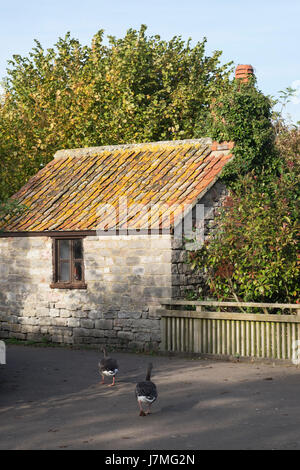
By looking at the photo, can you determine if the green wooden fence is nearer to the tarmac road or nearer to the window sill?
the tarmac road

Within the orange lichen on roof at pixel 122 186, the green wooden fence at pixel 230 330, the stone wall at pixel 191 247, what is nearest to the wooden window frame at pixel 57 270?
the orange lichen on roof at pixel 122 186

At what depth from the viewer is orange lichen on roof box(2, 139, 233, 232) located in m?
17.9

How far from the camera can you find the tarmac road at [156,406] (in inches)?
345

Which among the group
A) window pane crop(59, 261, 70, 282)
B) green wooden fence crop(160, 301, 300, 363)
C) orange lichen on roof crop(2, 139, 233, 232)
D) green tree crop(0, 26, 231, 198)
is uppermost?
green tree crop(0, 26, 231, 198)

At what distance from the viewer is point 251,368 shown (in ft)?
47.2

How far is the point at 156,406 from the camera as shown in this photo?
1099cm

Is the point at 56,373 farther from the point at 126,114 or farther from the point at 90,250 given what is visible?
the point at 126,114

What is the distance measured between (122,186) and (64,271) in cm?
292

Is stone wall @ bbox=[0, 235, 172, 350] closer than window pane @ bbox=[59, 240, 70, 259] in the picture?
Yes

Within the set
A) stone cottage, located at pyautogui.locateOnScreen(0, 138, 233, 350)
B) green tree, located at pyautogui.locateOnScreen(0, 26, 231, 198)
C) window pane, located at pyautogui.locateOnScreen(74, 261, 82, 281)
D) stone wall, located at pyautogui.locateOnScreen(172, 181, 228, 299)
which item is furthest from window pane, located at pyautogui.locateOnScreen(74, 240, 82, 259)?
green tree, located at pyautogui.locateOnScreen(0, 26, 231, 198)

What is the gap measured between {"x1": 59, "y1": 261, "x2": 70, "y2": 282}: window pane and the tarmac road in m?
3.55

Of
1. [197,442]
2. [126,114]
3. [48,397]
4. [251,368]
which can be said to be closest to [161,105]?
[126,114]

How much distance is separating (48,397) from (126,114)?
19831 millimetres

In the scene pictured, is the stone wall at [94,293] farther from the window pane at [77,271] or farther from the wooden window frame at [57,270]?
the window pane at [77,271]
